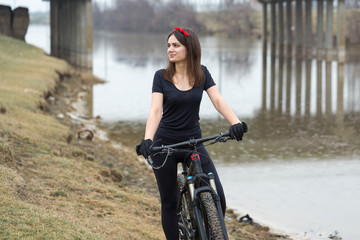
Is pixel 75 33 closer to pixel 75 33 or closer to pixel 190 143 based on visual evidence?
pixel 75 33

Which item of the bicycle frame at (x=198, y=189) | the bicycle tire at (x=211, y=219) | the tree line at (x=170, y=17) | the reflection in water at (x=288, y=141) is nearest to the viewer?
the bicycle tire at (x=211, y=219)

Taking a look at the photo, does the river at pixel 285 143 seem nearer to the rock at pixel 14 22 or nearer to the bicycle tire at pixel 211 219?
the bicycle tire at pixel 211 219

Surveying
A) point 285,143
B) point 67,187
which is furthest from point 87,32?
point 67,187

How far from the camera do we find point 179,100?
16.9 feet

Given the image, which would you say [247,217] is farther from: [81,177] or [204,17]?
[204,17]

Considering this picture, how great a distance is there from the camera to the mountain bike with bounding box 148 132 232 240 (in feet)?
15.9

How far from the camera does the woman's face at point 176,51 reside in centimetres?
525

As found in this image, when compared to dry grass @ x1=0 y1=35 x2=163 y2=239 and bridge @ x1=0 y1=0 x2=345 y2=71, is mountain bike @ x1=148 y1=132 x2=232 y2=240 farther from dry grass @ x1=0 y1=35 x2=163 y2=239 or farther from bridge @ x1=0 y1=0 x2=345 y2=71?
bridge @ x1=0 y1=0 x2=345 y2=71

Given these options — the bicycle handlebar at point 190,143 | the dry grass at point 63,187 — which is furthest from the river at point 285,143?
the bicycle handlebar at point 190,143

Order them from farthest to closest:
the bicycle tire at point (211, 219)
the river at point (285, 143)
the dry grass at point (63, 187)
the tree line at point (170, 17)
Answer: the tree line at point (170, 17) → the river at point (285, 143) → the dry grass at point (63, 187) → the bicycle tire at point (211, 219)

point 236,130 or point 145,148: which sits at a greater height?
point 236,130

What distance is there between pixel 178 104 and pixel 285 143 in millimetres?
11249

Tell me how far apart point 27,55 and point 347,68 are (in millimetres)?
21902

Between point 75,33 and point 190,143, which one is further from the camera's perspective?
point 75,33
